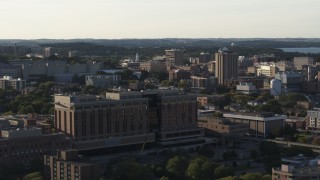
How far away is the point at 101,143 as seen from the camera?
89.9 feet

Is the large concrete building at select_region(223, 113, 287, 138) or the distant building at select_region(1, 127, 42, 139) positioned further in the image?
the large concrete building at select_region(223, 113, 287, 138)

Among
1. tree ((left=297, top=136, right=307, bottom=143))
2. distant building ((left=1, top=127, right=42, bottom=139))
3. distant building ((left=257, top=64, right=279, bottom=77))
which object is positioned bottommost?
tree ((left=297, top=136, right=307, bottom=143))

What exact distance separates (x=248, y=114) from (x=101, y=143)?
9877 mm

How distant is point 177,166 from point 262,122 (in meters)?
11.5

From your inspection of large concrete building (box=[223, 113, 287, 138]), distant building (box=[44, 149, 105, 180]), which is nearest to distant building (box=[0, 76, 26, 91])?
large concrete building (box=[223, 113, 287, 138])

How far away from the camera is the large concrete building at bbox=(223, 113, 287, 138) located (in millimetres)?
33500

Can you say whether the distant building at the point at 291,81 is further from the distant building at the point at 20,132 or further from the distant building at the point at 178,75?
the distant building at the point at 20,132

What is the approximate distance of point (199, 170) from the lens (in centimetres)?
2208

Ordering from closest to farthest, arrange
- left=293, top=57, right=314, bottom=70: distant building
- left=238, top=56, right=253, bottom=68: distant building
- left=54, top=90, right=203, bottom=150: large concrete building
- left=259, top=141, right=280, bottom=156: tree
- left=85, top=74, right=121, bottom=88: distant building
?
left=54, top=90, right=203, bottom=150: large concrete building → left=259, top=141, right=280, bottom=156: tree → left=85, top=74, right=121, bottom=88: distant building → left=293, top=57, right=314, bottom=70: distant building → left=238, top=56, right=253, bottom=68: distant building

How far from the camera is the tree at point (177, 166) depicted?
22.8 metres

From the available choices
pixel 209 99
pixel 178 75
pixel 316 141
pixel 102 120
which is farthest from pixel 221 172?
pixel 178 75

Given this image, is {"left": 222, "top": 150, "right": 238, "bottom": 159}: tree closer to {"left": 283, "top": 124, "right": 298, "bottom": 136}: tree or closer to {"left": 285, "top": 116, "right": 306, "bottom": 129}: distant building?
{"left": 283, "top": 124, "right": 298, "bottom": 136}: tree

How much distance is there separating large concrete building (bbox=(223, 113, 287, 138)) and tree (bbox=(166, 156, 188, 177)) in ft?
36.4

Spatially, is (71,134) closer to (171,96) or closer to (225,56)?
(171,96)
